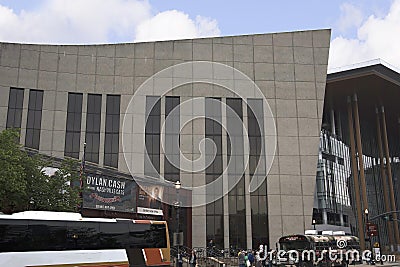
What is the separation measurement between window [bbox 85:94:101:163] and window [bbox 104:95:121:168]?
95 cm

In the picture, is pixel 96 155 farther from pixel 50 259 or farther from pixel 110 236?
pixel 50 259

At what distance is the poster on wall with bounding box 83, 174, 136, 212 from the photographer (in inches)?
1278

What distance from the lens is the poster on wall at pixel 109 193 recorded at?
32469 millimetres

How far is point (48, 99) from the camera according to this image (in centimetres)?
4812

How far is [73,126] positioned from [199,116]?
13364mm

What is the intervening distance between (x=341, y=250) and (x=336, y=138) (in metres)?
32.2

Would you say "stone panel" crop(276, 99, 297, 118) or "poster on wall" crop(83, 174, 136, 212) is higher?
"stone panel" crop(276, 99, 297, 118)

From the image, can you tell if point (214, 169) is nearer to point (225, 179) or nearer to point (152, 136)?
point (225, 179)

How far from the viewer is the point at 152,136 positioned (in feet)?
160

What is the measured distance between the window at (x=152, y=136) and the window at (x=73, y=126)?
23.4ft

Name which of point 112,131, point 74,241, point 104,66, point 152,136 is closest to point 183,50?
point 104,66

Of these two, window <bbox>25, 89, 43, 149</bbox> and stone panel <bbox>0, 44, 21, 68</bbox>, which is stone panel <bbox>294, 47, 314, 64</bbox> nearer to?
window <bbox>25, 89, 43, 149</bbox>

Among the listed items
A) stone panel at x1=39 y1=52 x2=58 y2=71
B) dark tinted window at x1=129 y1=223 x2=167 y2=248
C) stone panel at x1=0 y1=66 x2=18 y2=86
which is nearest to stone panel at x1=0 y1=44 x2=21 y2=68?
stone panel at x1=0 y1=66 x2=18 y2=86

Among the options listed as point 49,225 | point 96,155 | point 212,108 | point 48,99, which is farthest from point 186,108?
point 49,225
